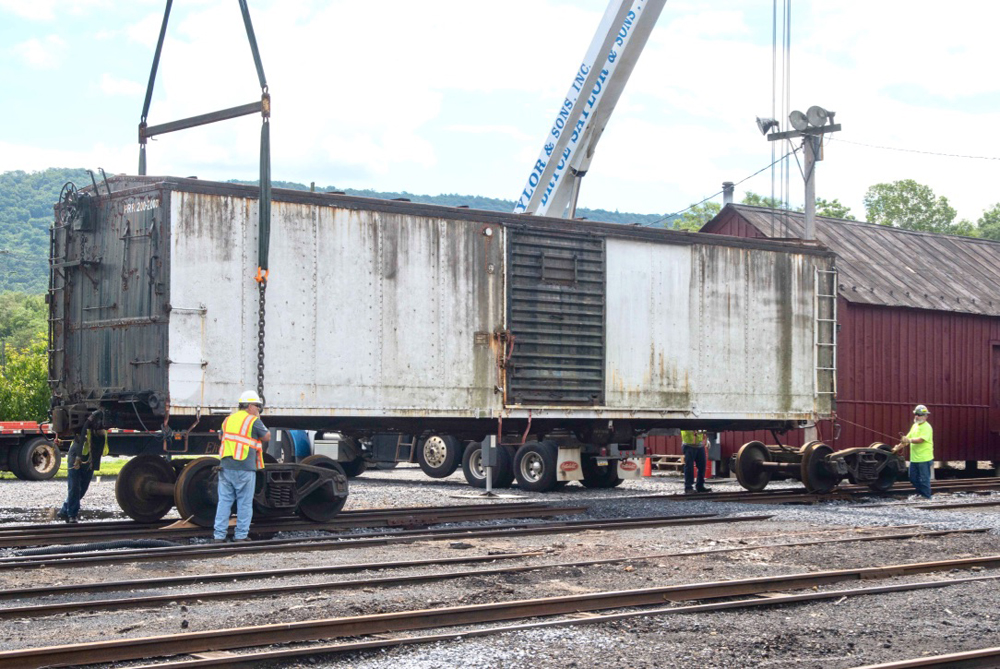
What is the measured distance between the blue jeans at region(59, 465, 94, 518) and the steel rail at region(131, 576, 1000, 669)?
7.74 meters

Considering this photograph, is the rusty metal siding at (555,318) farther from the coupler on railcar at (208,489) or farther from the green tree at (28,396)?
the green tree at (28,396)

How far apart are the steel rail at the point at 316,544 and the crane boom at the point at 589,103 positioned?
6.77 metres

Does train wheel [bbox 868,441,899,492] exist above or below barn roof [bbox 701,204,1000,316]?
below

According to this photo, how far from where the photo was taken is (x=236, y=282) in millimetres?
12758

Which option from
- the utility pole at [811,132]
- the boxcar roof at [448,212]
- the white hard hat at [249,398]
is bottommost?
the white hard hat at [249,398]

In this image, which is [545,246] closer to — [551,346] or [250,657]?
[551,346]

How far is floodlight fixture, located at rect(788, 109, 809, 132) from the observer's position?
906 inches

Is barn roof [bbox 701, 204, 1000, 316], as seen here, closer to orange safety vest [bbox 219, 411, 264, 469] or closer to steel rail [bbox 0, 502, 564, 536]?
steel rail [bbox 0, 502, 564, 536]

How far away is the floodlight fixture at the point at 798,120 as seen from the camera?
75.5 ft

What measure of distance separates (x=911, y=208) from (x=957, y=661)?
8839 cm

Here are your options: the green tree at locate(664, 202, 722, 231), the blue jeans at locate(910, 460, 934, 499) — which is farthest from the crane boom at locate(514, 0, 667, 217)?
the green tree at locate(664, 202, 722, 231)

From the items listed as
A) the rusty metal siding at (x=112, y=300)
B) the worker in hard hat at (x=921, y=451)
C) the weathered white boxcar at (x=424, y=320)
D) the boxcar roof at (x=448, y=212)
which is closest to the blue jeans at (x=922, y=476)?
the worker in hard hat at (x=921, y=451)

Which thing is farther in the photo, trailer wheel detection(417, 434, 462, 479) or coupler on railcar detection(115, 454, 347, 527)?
trailer wheel detection(417, 434, 462, 479)

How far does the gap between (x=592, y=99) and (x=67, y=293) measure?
353 inches
